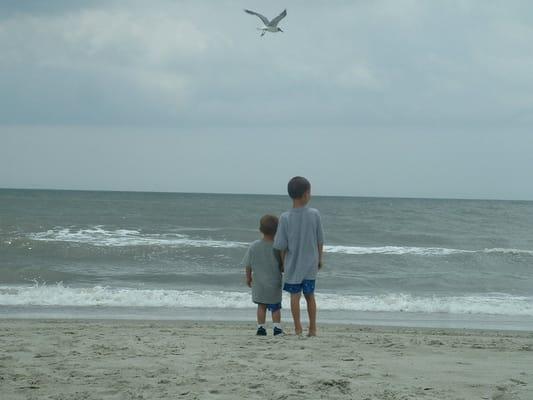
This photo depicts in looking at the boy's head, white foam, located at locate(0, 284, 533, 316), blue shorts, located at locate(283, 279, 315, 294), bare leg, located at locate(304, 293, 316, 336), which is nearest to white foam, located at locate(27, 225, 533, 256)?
white foam, located at locate(0, 284, 533, 316)

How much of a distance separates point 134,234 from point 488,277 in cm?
1387

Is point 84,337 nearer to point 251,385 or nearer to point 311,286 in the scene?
point 311,286

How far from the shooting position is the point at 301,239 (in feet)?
18.7

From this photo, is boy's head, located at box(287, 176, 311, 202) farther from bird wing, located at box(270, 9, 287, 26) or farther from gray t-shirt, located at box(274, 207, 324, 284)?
bird wing, located at box(270, 9, 287, 26)

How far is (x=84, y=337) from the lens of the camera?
6.06 metres

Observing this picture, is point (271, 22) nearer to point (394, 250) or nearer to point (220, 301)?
point (220, 301)

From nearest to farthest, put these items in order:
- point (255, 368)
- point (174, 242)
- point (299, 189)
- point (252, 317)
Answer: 1. point (255, 368)
2. point (299, 189)
3. point (252, 317)
4. point (174, 242)

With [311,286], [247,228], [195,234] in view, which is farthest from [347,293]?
[247,228]

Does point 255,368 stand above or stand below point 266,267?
below

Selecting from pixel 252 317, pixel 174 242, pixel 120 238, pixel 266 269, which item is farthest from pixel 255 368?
pixel 120 238

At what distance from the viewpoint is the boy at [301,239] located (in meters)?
5.69

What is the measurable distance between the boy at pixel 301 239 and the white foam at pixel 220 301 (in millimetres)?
5256

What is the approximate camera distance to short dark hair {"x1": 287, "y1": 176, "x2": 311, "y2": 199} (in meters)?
5.67

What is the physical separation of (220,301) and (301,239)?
582 cm
